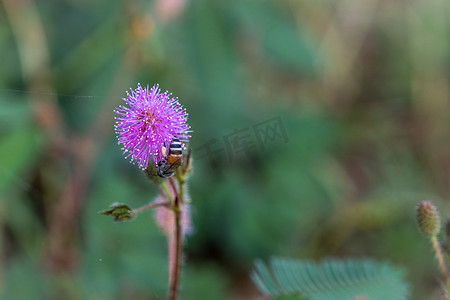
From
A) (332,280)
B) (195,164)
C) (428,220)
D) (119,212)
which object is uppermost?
(195,164)

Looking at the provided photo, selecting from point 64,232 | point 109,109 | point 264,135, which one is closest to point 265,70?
point 264,135

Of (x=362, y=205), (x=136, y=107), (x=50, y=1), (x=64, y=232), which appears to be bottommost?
(x=362, y=205)

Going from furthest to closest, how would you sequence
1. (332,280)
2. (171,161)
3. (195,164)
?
(195,164) < (332,280) < (171,161)

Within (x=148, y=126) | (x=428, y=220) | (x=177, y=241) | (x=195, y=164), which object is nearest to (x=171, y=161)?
(x=148, y=126)

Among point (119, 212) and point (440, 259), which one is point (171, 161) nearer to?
point (119, 212)

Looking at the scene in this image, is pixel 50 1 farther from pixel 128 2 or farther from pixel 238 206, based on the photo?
pixel 238 206

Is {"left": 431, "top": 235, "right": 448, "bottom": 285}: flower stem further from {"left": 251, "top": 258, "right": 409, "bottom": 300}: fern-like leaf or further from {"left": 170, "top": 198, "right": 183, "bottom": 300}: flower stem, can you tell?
{"left": 170, "top": 198, "right": 183, "bottom": 300}: flower stem
